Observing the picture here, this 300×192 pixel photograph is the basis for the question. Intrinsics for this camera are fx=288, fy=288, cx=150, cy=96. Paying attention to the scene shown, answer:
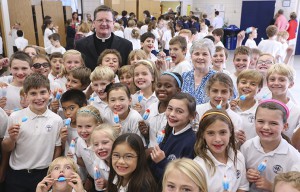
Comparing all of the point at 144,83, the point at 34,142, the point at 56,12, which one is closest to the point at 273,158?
the point at 144,83

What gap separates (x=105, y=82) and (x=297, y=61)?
11.5 m

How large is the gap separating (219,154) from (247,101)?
1.04 m

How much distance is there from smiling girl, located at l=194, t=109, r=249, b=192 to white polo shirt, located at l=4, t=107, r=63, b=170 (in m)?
1.53

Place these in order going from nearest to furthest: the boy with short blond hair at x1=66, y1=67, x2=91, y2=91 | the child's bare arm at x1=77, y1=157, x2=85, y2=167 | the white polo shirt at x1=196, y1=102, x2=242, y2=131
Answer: the white polo shirt at x1=196, y1=102, x2=242, y2=131 → the child's bare arm at x1=77, y1=157, x2=85, y2=167 → the boy with short blond hair at x1=66, y1=67, x2=91, y2=91

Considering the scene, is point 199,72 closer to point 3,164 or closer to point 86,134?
point 86,134

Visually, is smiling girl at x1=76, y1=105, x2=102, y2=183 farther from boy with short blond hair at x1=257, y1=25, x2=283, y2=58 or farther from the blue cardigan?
boy with short blond hair at x1=257, y1=25, x2=283, y2=58

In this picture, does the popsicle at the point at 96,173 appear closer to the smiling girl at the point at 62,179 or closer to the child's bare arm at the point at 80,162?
the smiling girl at the point at 62,179

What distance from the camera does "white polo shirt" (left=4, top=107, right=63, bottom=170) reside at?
2.95 metres

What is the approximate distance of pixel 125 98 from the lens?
3102 mm

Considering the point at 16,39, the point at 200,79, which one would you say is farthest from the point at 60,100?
the point at 16,39

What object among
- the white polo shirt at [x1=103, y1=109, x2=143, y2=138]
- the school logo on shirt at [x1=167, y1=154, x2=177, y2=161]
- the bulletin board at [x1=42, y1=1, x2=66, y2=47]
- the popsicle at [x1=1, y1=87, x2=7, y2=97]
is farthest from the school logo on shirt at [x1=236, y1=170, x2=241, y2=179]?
the bulletin board at [x1=42, y1=1, x2=66, y2=47]

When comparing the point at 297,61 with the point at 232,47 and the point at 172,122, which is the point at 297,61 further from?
the point at 172,122

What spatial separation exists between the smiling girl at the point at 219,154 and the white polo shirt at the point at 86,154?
1.11 meters

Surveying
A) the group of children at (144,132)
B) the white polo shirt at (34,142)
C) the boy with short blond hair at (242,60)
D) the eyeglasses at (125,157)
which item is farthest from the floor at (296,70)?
the white polo shirt at (34,142)
